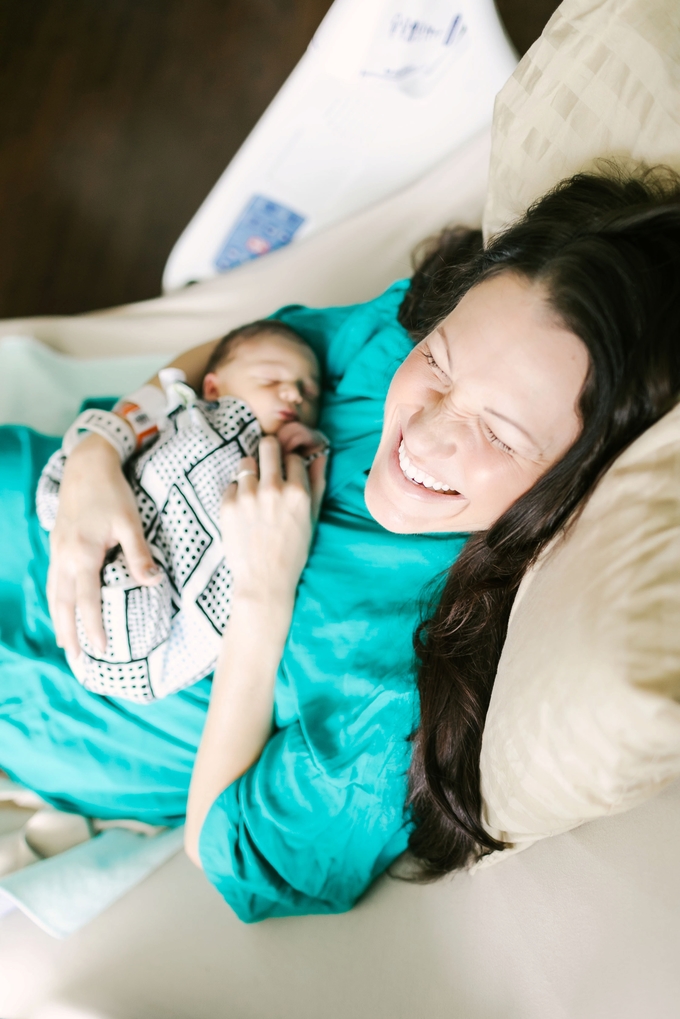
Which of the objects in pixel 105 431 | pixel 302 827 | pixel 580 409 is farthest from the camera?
pixel 105 431

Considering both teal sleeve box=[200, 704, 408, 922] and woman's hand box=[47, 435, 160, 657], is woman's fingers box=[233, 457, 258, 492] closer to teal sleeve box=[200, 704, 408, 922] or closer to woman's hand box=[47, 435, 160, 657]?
woman's hand box=[47, 435, 160, 657]

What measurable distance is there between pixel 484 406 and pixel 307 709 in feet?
1.56

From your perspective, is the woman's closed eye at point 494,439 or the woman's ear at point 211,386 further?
the woman's ear at point 211,386

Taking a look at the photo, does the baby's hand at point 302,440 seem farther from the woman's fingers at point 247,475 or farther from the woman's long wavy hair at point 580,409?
the woman's long wavy hair at point 580,409

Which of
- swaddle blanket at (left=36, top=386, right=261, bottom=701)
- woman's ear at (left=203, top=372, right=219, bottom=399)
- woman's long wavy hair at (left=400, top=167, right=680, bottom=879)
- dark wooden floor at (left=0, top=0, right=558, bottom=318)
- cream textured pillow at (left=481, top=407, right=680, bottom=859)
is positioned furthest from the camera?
dark wooden floor at (left=0, top=0, right=558, bottom=318)

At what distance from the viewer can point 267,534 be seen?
1.03m

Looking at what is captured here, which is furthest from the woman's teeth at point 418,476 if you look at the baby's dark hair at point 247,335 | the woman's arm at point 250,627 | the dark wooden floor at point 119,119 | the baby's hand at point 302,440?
the dark wooden floor at point 119,119

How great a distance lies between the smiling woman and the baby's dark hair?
Answer: 424 mm

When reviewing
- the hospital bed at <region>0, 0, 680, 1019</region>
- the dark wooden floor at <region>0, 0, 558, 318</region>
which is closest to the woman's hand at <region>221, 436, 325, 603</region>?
the hospital bed at <region>0, 0, 680, 1019</region>

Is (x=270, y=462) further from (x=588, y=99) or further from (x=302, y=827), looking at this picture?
(x=588, y=99)

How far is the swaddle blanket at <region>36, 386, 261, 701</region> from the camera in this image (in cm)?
104

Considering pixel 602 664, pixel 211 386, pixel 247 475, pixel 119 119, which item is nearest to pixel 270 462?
pixel 247 475

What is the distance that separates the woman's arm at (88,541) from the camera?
40.9 inches

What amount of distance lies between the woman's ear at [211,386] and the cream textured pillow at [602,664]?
73cm
